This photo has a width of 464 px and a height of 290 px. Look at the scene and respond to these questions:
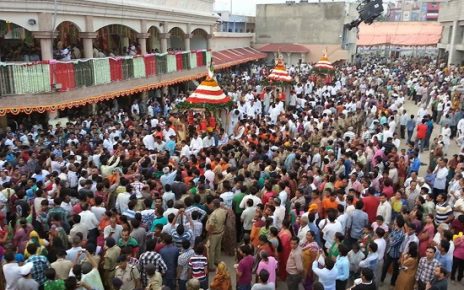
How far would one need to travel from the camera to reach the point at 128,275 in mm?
5664

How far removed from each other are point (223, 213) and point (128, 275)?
208cm

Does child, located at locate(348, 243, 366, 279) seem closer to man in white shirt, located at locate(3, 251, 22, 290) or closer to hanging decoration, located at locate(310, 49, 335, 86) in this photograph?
man in white shirt, located at locate(3, 251, 22, 290)

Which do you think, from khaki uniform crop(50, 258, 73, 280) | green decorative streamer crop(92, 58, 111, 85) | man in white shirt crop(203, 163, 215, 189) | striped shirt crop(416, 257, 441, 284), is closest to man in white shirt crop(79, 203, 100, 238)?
khaki uniform crop(50, 258, 73, 280)

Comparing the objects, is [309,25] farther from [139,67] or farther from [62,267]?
[62,267]

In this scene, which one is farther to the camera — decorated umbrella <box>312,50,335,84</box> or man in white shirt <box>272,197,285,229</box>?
decorated umbrella <box>312,50,335,84</box>

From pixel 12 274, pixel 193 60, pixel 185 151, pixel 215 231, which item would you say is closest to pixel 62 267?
pixel 12 274

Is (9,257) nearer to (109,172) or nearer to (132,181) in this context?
(132,181)

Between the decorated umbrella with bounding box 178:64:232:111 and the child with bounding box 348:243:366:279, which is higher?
the decorated umbrella with bounding box 178:64:232:111

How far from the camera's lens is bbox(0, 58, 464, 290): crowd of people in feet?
19.4

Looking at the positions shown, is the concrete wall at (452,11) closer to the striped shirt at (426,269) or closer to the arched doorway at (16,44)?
the arched doorway at (16,44)

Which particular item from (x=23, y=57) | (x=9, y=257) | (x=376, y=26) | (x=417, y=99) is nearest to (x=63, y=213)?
(x=9, y=257)

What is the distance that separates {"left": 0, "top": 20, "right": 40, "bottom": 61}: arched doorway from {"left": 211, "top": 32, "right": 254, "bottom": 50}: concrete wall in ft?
58.6

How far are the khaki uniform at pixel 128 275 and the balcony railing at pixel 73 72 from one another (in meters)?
9.06

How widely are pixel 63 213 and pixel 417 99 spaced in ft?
71.2
